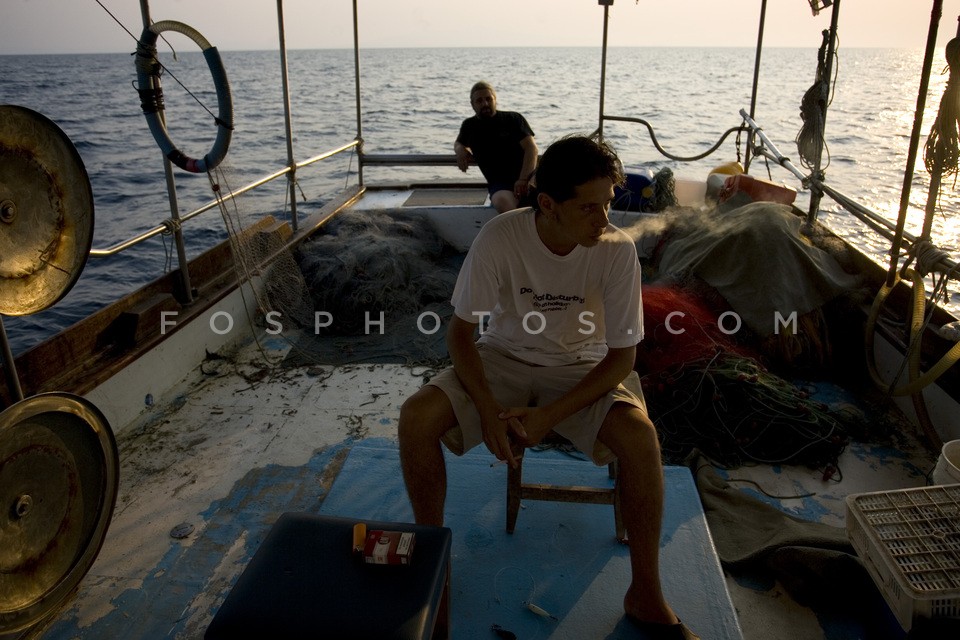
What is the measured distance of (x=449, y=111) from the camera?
22859 millimetres

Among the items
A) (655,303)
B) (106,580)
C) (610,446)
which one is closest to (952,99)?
(655,303)

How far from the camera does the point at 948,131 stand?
9.34 ft

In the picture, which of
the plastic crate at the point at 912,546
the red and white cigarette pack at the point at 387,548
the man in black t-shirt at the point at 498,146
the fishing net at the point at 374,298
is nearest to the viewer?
the red and white cigarette pack at the point at 387,548

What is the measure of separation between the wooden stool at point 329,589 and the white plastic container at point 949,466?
1716mm

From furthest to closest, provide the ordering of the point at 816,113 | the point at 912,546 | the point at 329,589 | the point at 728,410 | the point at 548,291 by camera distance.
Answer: the point at 816,113, the point at 728,410, the point at 548,291, the point at 912,546, the point at 329,589

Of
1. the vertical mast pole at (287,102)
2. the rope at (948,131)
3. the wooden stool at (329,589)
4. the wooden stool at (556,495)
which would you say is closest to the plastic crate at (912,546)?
the wooden stool at (556,495)

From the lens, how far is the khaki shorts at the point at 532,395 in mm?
2004

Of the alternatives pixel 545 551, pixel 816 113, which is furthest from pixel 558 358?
pixel 816 113

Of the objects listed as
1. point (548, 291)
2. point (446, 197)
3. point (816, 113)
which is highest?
point (816, 113)

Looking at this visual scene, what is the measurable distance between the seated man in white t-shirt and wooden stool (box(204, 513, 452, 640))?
45cm

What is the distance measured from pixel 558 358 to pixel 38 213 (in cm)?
165

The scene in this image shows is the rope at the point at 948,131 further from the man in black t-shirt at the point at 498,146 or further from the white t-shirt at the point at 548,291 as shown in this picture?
the man in black t-shirt at the point at 498,146

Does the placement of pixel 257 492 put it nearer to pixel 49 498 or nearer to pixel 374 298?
pixel 49 498

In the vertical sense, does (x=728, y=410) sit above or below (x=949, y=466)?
below
